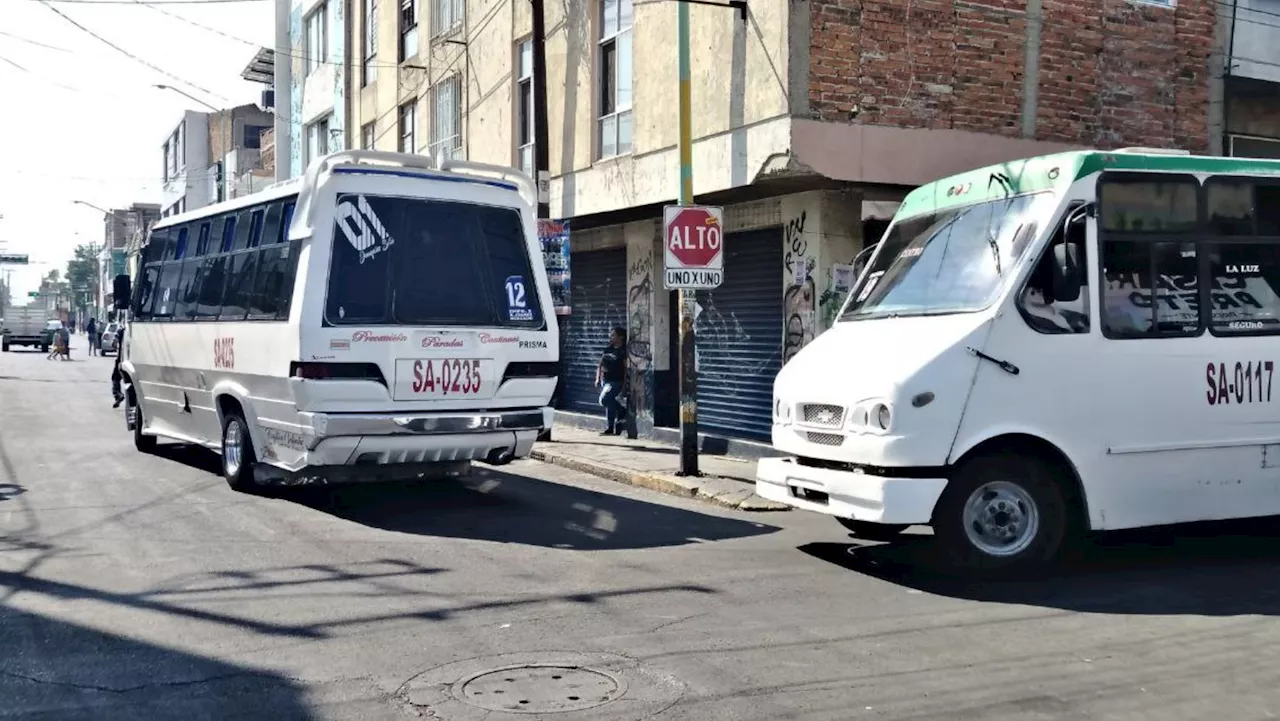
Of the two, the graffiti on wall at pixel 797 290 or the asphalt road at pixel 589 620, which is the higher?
the graffiti on wall at pixel 797 290

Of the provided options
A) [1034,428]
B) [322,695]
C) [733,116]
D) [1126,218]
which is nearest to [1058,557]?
[1034,428]

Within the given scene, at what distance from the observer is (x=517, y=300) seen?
398 inches

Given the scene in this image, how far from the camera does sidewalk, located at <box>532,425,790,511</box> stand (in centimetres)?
1090

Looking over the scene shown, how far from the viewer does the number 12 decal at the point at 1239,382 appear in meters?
7.46

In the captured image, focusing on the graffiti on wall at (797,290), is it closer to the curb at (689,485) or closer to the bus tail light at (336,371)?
the curb at (689,485)

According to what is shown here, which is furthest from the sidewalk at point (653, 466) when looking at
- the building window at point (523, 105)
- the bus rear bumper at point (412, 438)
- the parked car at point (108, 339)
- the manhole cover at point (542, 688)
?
the parked car at point (108, 339)

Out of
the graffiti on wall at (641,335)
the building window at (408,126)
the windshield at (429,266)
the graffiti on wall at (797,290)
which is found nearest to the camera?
the windshield at (429,266)

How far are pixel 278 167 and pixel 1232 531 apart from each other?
102 feet

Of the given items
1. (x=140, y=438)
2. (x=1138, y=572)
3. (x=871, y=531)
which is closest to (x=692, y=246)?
(x=871, y=531)

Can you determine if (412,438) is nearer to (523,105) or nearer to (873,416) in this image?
(873,416)

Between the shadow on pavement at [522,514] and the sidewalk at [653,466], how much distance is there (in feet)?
2.06

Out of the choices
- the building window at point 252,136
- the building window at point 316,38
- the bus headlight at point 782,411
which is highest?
the building window at point 252,136

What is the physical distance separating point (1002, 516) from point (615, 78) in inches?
411

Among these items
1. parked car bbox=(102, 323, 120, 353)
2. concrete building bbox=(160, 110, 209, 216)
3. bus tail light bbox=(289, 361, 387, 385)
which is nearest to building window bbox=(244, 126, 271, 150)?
concrete building bbox=(160, 110, 209, 216)
